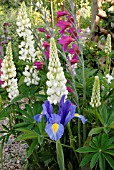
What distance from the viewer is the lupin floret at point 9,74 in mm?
1831

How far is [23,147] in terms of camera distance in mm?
3043

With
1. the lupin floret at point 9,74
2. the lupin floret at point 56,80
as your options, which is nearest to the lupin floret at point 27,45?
the lupin floret at point 9,74

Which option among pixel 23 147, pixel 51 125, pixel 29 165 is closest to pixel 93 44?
pixel 23 147

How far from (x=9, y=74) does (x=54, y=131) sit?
60 centimetres

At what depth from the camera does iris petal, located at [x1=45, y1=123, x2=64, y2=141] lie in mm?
1409

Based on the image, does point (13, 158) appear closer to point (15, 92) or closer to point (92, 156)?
point (15, 92)

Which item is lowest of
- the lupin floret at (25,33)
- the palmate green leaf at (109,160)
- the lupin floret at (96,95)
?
the palmate green leaf at (109,160)

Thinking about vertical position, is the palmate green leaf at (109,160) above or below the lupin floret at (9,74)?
below

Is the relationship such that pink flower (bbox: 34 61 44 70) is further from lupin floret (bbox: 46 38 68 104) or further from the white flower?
lupin floret (bbox: 46 38 68 104)

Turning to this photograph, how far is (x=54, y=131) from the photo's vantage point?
142 centimetres

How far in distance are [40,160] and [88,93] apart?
54cm

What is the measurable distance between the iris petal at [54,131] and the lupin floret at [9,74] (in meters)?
0.55

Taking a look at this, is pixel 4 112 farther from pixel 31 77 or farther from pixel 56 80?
pixel 56 80

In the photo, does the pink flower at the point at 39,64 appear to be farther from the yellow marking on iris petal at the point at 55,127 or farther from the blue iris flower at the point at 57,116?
the yellow marking on iris petal at the point at 55,127
